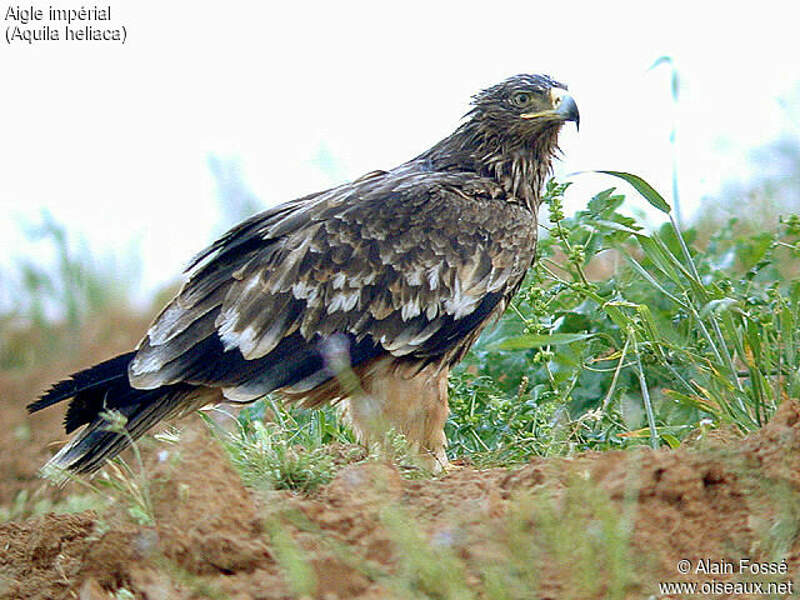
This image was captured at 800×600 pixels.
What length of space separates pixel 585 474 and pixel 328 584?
80cm

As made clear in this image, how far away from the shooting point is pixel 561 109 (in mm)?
4941

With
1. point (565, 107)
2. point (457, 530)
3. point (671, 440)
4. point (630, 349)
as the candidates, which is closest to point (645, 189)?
point (630, 349)

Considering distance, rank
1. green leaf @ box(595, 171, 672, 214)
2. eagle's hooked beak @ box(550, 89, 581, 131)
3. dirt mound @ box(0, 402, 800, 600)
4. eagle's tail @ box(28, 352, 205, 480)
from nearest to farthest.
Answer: dirt mound @ box(0, 402, 800, 600), green leaf @ box(595, 171, 672, 214), eagle's tail @ box(28, 352, 205, 480), eagle's hooked beak @ box(550, 89, 581, 131)

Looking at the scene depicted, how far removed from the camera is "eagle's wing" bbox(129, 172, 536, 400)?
4312mm

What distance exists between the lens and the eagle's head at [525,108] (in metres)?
4.99

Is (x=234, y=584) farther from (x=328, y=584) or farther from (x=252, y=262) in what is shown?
(x=252, y=262)

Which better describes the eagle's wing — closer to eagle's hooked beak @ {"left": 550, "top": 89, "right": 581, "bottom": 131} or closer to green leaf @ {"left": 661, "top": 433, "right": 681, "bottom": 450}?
eagle's hooked beak @ {"left": 550, "top": 89, "right": 581, "bottom": 131}

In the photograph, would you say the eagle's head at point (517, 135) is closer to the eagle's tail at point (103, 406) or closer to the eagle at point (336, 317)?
the eagle at point (336, 317)

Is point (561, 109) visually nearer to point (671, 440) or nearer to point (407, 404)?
point (407, 404)

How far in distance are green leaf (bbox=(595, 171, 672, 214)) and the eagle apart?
80cm

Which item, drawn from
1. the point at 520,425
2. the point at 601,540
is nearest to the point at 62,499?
the point at 520,425

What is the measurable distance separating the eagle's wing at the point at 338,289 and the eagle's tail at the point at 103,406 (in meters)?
0.10

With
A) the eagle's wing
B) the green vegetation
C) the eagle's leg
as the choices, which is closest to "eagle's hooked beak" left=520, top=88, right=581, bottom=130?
the green vegetation

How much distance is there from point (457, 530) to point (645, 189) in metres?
1.79
